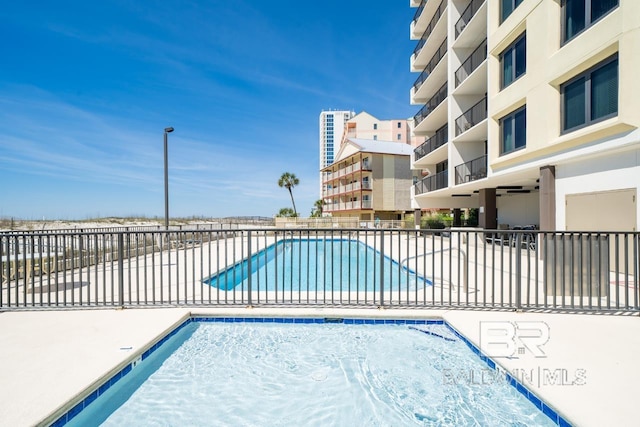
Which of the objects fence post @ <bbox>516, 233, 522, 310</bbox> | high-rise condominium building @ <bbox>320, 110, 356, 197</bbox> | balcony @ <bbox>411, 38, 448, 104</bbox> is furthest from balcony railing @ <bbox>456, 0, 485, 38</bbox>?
high-rise condominium building @ <bbox>320, 110, 356, 197</bbox>

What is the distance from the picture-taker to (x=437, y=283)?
703 centimetres

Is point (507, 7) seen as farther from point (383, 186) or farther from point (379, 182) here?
point (383, 186)

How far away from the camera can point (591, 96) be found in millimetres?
8078

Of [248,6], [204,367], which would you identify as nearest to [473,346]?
[204,367]

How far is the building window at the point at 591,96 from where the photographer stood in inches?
295

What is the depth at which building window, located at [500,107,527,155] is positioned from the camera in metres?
11.0

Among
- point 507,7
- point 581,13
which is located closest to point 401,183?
point 507,7

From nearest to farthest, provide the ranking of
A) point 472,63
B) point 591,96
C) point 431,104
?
point 591,96, point 472,63, point 431,104

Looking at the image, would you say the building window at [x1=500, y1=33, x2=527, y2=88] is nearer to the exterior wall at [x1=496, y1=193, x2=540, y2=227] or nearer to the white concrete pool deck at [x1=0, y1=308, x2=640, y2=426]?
the exterior wall at [x1=496, y1=193, x2=540, y2=227]

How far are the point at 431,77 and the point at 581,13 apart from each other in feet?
42.3

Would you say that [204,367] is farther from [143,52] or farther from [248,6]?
[143,52]

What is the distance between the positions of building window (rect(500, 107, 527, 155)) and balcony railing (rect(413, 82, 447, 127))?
8495 mm

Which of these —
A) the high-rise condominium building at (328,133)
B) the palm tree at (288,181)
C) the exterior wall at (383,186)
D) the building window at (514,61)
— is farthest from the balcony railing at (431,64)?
the high-rise condominium building at (328,133)

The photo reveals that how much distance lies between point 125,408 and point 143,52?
60.3 ft
